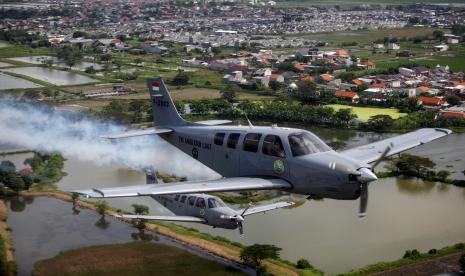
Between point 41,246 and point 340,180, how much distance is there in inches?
644

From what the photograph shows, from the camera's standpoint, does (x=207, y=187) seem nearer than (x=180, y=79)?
Yes

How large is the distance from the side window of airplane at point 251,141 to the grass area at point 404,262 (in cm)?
893

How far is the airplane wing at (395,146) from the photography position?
59.1ft

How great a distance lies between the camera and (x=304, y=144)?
1639 cm

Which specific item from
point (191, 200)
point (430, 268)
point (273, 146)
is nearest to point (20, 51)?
point (191, 200)

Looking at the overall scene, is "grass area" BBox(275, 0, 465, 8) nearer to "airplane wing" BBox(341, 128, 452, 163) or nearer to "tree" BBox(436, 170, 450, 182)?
"tree" BBox(436, 170, 450, 182)

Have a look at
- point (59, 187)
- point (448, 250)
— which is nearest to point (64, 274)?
point (59, 187)

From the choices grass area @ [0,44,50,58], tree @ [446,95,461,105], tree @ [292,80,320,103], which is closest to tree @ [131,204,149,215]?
tree @ [292,80,320,103]

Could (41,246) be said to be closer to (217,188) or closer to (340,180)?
(217,188)

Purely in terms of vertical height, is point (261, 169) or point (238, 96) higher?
point (261, 169)

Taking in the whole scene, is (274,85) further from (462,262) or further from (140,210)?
(462,262)

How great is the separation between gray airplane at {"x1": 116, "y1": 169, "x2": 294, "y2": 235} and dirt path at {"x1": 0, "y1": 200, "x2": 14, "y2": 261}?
547cm

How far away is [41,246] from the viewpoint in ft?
88.9

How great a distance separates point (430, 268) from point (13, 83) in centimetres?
5179
